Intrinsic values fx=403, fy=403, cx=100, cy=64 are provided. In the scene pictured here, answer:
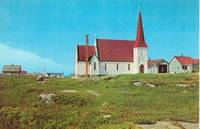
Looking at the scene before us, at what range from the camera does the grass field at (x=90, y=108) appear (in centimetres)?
612

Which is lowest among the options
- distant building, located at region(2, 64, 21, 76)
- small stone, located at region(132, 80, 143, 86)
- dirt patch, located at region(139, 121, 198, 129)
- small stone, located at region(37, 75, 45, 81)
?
Result: dirt patch, located at region(139, 121, 198, 129)

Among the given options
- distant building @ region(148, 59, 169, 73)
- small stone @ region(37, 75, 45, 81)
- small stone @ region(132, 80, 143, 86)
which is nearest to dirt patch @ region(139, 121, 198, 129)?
small stone @ region(132, 80, 143, 86)

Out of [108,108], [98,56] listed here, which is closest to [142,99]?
[108,108]

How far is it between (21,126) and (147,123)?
1.90m

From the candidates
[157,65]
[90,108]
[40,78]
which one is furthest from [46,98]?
[157,65]

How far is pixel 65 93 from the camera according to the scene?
7664mm

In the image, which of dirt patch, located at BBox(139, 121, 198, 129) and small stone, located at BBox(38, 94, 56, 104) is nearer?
dirt patch, located at BBox(139, 121, 198, 129)

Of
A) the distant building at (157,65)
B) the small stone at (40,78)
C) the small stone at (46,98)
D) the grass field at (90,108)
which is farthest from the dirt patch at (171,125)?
the distant building at (157,65)

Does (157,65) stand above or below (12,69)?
above

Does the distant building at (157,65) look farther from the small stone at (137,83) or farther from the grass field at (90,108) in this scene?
the grass field at (90,108)

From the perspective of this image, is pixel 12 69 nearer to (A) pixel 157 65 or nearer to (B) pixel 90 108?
(B) pixel 90 108

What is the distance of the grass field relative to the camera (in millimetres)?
6121

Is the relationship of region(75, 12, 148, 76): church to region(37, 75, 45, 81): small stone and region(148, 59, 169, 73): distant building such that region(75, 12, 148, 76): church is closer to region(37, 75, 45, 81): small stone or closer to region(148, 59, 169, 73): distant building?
region(148, 59, 169, 73): distant building

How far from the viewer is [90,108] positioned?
6969mm
